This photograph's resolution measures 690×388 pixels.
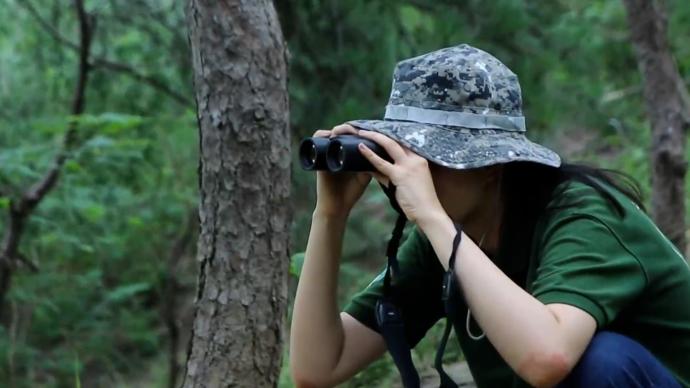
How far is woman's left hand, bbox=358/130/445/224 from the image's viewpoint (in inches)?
80.7

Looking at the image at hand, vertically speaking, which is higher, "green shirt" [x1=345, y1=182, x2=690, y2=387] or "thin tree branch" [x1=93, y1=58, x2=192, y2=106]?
"thin tree branch" [x1=93, y1=58, x2=192, y2=106]

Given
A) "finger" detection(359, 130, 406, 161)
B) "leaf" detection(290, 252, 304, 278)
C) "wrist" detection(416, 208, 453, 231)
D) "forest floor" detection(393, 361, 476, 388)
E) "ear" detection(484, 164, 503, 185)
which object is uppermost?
"finger" detection(359, 130, 406, 161)

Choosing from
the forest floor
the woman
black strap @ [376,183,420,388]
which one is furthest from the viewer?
the forest floor

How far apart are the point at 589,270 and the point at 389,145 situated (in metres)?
0.45

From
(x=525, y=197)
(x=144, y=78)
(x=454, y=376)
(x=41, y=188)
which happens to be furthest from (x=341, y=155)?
(x=144, y=78)

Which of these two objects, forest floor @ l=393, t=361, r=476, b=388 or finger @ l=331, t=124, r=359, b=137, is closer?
finger @ l=331, t=124, r=359, b=137

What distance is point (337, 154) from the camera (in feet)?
7.15

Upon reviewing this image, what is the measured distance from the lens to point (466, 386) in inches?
132

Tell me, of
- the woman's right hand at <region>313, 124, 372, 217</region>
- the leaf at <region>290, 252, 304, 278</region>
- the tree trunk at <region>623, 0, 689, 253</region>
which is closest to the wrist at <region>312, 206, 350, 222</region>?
the woman's right hand at <region>313, 124, 372, 217</region>

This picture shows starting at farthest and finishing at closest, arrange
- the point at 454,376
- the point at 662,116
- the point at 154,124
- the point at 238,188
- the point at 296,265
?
the point at 154,124 < the point at 662,116 < the point at 296,265 < the point at 454,376 < the point at 238,188

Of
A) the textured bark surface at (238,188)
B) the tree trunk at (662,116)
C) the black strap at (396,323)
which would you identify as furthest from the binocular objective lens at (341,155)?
the tree trunk at (662,116)

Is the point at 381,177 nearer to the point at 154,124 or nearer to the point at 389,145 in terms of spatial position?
the point at 389,145

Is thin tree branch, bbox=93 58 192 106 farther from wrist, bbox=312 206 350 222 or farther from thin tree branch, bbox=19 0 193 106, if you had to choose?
wrist, bbox=312 206 350 222

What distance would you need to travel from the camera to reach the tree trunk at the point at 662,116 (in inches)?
175
